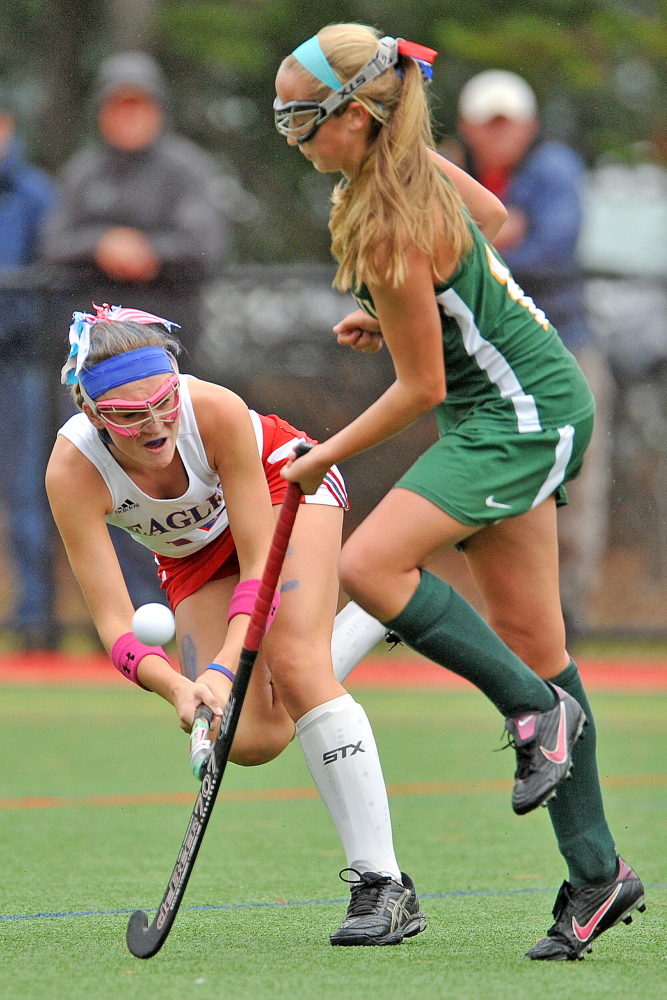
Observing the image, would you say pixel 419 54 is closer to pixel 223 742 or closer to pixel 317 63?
pixel 317 63

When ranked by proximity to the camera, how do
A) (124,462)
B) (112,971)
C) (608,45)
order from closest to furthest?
(112,971), (124,462), (608,45)

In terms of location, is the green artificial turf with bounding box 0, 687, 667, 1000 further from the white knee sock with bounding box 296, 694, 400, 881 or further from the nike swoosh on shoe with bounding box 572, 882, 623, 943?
the white knee sock with bounding box 296, 694, 400, 881

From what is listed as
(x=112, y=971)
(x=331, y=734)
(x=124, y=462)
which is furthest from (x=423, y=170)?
(x=112, y=971)

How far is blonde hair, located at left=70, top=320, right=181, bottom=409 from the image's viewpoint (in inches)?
135

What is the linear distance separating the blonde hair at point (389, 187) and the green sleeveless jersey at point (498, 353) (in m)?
0.08

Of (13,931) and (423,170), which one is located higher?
(423,170)

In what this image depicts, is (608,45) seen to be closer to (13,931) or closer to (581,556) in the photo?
(581,556)

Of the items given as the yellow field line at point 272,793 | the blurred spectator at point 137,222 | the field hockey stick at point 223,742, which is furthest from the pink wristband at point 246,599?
the blurred spectator at point 137,222

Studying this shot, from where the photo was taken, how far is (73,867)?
14.0ft

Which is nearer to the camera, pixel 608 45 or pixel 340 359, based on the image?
pixel 340 359

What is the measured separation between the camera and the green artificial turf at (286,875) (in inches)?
116

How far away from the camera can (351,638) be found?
4184 mm

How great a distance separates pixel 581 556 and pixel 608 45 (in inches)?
236

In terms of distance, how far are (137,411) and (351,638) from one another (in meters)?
1.10
